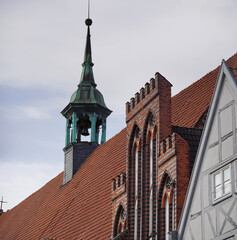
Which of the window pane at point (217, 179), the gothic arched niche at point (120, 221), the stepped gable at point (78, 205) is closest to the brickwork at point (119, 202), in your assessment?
the gothic arched niche at point (120, 221)

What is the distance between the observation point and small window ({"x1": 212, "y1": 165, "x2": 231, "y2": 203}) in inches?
572

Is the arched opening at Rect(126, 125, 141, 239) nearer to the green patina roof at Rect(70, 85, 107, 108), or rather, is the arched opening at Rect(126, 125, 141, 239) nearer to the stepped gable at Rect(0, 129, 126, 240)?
the stepped gable at Rect(0, 129, 126, 240)

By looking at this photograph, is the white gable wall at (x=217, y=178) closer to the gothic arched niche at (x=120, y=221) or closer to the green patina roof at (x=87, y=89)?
the gothic arched niche at (x=120, y=221)

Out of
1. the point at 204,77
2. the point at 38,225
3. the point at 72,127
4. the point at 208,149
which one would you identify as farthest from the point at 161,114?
the point at 72,127

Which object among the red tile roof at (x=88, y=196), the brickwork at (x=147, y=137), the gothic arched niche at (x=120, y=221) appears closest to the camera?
the brickwork at (x=147, y=137)

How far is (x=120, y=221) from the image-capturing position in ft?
65.7

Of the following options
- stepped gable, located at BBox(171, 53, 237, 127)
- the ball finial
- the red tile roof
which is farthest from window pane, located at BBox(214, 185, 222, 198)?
the ball finial

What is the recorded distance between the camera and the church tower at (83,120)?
32.3 meters

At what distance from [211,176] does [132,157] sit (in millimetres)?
5349

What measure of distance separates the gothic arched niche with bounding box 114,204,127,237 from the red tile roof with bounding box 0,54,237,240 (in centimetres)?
99

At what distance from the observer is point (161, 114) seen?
19.1 m

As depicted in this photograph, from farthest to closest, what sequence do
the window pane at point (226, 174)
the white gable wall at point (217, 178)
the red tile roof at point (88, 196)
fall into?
the red tile roof at point (88, 196) → the window pane at point (226, 174) → the white gable wall at point (217, 178)

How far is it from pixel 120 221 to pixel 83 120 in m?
14.0

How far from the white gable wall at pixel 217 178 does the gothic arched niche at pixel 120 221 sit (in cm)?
393
